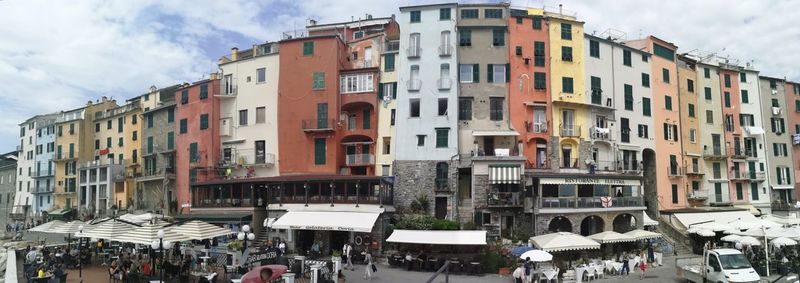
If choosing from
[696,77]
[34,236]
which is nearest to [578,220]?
[696,77]

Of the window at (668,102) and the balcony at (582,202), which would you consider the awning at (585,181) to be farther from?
the window at (668,102)

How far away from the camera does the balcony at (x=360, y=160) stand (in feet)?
151

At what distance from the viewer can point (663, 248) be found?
139 feet

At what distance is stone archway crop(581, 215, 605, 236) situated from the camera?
137 feet

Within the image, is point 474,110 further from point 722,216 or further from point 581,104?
point 722,216

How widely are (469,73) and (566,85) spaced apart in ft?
25.2

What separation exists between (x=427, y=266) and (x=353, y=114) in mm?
18631

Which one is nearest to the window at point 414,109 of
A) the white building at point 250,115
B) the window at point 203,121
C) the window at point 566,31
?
the white building at point 250,115

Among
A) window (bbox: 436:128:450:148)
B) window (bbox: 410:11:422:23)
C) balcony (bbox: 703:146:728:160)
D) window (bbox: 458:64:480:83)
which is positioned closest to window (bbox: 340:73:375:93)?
window (bbox: 410:11:422:23)

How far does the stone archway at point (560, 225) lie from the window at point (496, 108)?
859cm

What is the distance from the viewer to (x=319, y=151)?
4722 centimetres

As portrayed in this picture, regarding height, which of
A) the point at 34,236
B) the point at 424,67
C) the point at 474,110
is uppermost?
the point at 424,67

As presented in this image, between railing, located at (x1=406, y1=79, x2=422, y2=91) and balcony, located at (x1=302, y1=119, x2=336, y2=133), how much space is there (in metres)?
6.74

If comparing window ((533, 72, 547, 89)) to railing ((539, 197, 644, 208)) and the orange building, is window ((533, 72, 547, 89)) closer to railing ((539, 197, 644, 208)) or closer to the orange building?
the orange building
